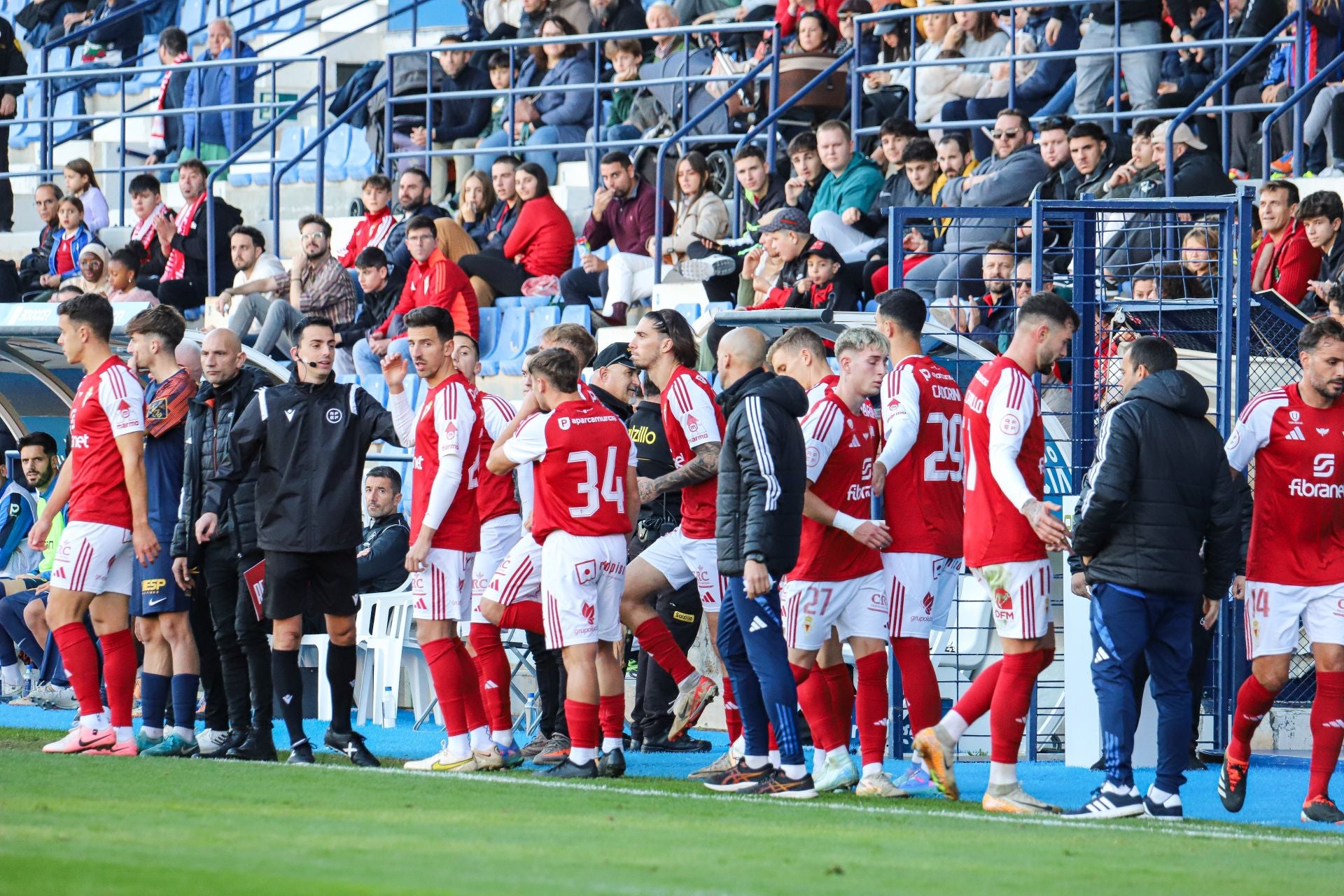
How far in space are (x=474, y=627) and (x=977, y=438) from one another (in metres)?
2.73

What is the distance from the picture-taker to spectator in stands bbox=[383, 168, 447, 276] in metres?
16.1

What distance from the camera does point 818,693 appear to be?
27.0ft

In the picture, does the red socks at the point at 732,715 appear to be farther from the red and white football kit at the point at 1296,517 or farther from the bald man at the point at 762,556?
the red and white football kit at the point at 1296,517

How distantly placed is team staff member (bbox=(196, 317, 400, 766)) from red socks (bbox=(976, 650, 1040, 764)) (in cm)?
317

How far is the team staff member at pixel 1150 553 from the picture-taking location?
752 cm

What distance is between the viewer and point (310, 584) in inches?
360

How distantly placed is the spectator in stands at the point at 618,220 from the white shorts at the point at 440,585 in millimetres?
6742

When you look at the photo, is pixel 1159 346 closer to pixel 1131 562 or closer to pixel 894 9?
pixel 1131 562

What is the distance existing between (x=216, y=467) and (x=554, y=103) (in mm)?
9534

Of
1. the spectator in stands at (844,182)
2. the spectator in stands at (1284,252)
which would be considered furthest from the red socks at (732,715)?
Result: the spectator in stands at (844,182)

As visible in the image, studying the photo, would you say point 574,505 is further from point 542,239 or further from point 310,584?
point 542,239

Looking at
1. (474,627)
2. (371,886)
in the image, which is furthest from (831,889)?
(474,627)

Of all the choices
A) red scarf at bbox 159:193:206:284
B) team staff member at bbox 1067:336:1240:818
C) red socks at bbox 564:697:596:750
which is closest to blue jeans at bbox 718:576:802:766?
red socks at bbox 564:697:596:750

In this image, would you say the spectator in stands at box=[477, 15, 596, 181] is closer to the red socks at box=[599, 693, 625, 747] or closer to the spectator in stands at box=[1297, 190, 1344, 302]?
the spectator in stands at box=[1297, 190, 1344, 302]
